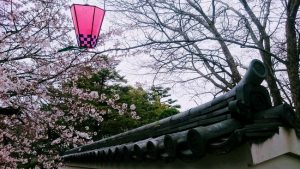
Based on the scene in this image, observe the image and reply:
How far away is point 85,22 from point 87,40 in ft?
1.24

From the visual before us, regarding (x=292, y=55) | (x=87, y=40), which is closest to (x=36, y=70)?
(x=87, y=40)

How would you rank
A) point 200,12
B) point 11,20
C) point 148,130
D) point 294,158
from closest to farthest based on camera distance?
1. point 294,158
2. point 148,130
3. point 11,20
4. point 200,12

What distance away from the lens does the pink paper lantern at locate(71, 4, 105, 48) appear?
6.63 m

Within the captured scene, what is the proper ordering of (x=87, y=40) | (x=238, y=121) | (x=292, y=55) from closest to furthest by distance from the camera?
(x=238, y=121), (x=292, y=55), (x=87, y=40)

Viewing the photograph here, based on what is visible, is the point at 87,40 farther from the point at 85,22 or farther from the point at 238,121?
the point at 238,121

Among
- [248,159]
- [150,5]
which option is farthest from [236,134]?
[150,5]

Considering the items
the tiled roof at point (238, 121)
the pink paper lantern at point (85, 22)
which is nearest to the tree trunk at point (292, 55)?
the tiled roof at point (238, 121)

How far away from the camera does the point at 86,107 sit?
12.0 meters

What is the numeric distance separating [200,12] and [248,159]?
5911 millimetres

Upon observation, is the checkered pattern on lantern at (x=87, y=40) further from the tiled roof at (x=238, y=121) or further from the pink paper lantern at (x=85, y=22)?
the tiled roof at (x=238, y=121)

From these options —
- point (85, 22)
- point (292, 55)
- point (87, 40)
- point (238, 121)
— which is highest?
point (85, 22)

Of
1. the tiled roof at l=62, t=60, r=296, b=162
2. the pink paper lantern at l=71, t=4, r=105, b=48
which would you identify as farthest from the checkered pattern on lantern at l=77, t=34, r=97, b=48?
the tiled roof at l=62, t=60, r=296, b=162

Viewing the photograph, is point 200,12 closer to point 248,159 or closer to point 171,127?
point 171,127

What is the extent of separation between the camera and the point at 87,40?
6691 millimetres
